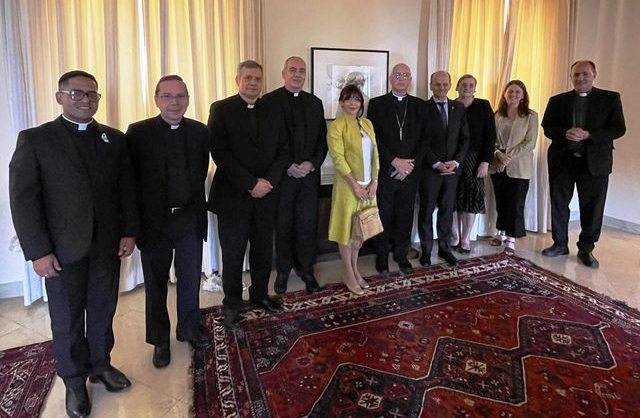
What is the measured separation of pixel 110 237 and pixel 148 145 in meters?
0.51

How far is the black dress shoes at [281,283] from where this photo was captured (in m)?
3.29

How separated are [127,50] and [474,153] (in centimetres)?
310

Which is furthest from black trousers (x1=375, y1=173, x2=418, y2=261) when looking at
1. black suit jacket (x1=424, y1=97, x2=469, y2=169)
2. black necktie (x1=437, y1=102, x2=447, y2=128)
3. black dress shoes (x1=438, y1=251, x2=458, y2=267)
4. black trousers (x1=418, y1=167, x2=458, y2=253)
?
black necktie (x1=437, y1=102, x2=447, y2=128)

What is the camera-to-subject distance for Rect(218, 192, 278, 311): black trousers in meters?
2.68

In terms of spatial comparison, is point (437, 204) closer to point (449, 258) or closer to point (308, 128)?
point (449, 258)

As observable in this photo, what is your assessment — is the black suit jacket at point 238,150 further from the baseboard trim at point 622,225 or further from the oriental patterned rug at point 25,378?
the baseboard trim at point 622,225

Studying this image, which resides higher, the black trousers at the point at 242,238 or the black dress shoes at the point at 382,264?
the black trousers at the point at 242,238

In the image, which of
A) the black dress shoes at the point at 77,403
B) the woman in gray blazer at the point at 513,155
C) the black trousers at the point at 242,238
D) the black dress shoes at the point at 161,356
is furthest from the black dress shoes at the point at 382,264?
the black dress shoes at the point at 77,403

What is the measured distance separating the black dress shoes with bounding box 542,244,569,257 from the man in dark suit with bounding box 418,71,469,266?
3.27 feet

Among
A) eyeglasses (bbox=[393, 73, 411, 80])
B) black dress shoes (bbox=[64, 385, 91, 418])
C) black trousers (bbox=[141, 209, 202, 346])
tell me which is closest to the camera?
black dress shoes (bbox=[64, 385, 91, 418])

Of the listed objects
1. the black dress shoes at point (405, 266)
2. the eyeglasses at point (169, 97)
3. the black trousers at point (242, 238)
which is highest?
the eyeglasses at point (169, 97)

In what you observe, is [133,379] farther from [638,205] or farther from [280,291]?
[638,205]

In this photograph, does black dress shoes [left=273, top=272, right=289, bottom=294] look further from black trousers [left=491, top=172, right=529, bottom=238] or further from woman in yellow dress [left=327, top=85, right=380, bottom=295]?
black trousers [left=491, top=172, right=529, bottom=238]

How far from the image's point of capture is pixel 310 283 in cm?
330
